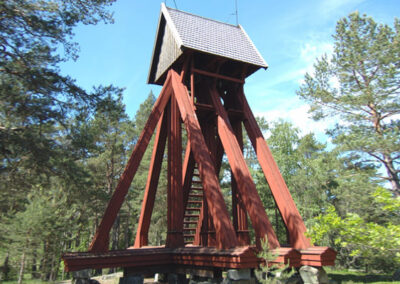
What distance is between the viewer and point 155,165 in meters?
9.58

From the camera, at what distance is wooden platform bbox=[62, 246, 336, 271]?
523 cm

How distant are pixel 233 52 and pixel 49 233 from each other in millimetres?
13593

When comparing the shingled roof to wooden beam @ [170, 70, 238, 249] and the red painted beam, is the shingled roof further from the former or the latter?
the red painted beam

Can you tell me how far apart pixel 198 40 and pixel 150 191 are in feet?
18.1

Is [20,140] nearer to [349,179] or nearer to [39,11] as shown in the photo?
[39,11]

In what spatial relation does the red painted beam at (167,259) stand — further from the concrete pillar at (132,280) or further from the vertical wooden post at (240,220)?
the vertical wooden post at (240,220)

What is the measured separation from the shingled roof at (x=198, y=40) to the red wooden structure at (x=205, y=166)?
41 mm

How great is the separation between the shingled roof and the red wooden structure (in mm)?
41

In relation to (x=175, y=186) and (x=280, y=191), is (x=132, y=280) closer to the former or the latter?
(x=175, y=186)

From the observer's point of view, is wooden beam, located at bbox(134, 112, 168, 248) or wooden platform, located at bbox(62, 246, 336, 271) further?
wooden beam, located at bbox(134, 112, 168, 248)

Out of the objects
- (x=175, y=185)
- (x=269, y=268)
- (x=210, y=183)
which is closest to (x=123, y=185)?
(x=175, y=185)

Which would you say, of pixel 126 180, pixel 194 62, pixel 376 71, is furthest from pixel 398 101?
pixel 126 180

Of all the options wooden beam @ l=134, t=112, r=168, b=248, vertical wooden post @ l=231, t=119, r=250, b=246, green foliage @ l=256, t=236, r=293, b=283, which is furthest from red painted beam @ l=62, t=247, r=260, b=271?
vertical wooden post @ l=231, t=119, r=250, b=246

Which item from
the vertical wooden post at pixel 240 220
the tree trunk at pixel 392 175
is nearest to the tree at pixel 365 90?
the tree trunk at pixel 392 175
